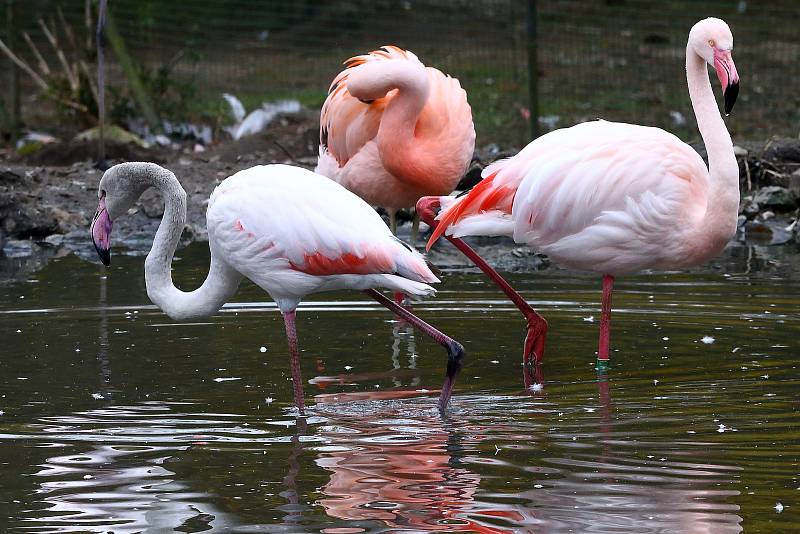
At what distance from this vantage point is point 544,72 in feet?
45.7

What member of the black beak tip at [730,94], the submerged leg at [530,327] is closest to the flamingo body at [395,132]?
the submerged leg at [530,327]

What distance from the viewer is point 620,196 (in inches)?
215

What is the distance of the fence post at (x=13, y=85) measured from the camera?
11.9 metres

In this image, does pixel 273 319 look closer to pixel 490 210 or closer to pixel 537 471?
pixel 490 210

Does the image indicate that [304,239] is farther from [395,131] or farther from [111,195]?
[395,131]

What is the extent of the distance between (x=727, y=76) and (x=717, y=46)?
0.57 feet

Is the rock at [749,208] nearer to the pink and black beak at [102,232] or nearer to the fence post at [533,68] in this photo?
the fence post at [533,68]

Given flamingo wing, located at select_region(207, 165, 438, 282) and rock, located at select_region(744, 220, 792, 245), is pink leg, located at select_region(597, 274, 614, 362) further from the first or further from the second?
→ rock, located at select_region(744, 220, 792, 245)

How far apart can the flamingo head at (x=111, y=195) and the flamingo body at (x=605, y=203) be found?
49.5 inches

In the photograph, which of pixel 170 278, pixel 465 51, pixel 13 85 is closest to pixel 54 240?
pixel 13 85

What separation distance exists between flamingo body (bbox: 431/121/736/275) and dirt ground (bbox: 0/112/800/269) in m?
2.51

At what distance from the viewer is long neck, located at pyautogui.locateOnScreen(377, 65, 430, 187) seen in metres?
6.58

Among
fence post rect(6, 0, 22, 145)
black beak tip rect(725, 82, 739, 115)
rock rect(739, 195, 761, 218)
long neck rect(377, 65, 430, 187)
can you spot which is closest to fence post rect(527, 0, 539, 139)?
rock rect(739, 195, 761, 218)

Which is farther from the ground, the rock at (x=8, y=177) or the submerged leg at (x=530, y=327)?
the rock at (x=8, y=177)
